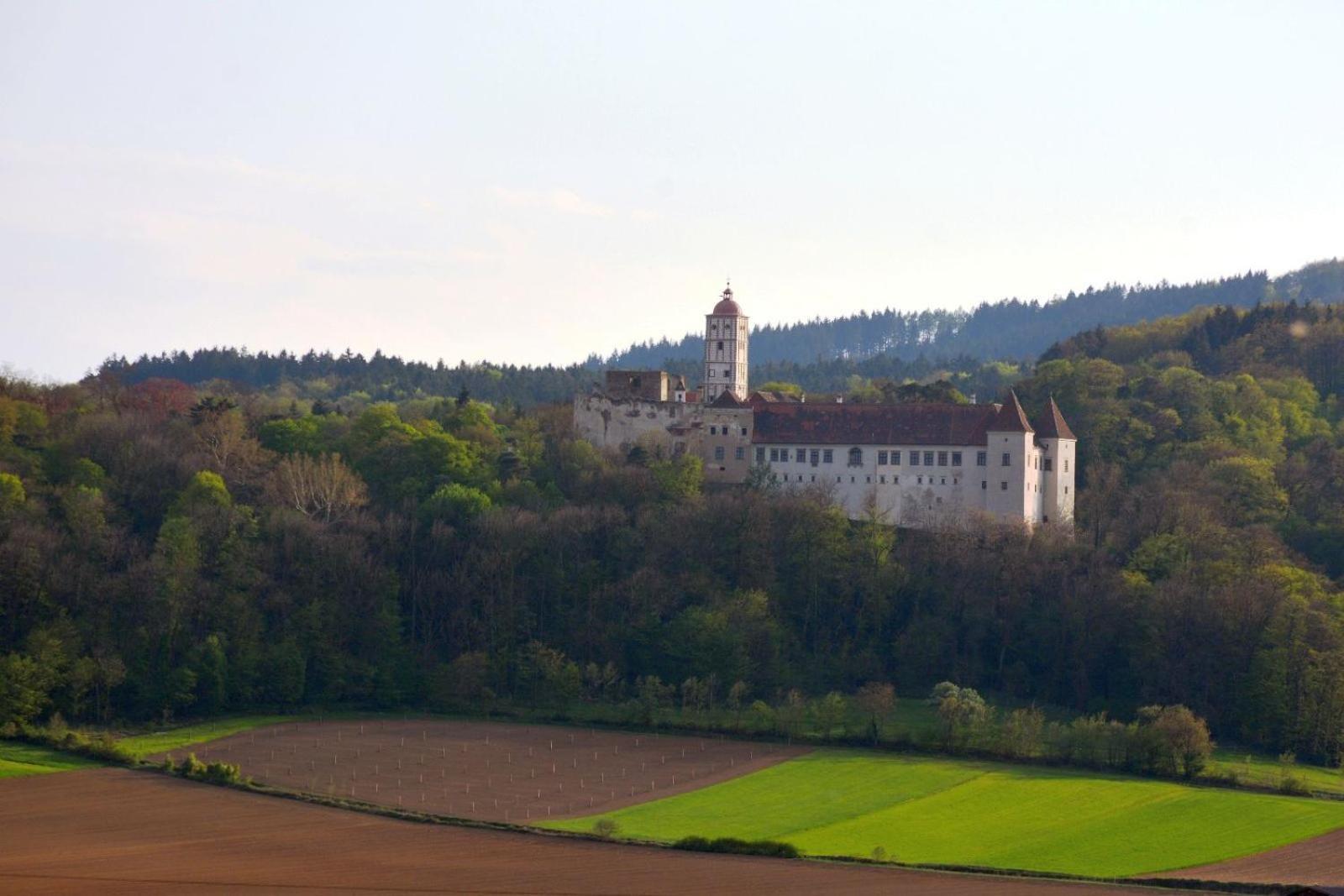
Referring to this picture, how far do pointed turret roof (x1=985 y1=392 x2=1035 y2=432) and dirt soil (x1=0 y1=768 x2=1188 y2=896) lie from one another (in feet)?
115

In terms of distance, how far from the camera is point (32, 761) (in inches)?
2623

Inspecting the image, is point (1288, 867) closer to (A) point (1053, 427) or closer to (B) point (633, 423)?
(A) point (1053, 427)

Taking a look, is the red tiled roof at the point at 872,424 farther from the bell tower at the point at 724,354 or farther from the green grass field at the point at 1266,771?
the green grass field at the point at 1266,771

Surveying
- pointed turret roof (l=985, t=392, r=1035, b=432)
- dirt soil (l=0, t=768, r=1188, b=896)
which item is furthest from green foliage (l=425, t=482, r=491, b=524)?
dirt soil (l=0, t=768, r=1188, b=896)

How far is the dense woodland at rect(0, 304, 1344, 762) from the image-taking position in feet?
254

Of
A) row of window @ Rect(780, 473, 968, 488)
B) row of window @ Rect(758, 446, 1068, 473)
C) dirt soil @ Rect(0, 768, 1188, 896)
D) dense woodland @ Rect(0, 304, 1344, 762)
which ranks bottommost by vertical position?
dirt soil @ Rect(0, 768, 1188, 896)

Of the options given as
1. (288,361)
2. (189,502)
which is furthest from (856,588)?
→ (288,361)

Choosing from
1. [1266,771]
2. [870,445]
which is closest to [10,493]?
[870,445]

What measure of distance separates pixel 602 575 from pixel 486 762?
19.4m

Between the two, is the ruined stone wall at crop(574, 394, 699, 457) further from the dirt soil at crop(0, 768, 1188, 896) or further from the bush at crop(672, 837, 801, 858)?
the bush at crop(672, 837, 801, 858)

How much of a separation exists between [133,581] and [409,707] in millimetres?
11825

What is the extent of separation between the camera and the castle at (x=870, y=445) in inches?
3435

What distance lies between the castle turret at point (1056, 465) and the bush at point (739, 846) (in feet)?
113

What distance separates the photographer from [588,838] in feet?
189
